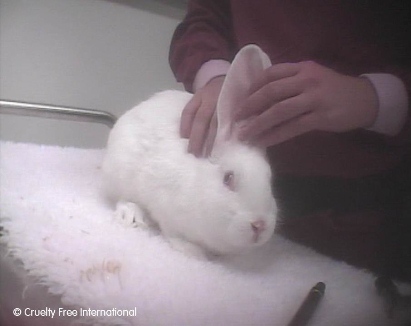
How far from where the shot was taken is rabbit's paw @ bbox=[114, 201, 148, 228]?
443mm

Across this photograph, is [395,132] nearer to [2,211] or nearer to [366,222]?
[366,222]

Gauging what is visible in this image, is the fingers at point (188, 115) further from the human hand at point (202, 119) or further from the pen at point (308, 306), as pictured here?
the pen at point (308, 306)

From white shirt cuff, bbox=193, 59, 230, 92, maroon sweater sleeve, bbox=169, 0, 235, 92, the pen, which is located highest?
maroon sweater sleeve, bbox=169, 0, 235, 92

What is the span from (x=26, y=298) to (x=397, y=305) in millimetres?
277

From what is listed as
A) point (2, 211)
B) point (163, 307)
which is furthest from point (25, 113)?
point (163, 307)

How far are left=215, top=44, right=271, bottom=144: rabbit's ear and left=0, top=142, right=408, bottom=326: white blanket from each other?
0.11 metres

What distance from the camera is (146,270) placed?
13.4 inches

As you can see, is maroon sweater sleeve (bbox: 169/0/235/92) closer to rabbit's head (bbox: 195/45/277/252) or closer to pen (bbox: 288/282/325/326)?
rabbit's head (bbox: 195/45/277/252)

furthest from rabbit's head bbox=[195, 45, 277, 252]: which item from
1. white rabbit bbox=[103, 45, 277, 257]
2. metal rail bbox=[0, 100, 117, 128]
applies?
metal rail bbox=[0, 100, 117, 128]

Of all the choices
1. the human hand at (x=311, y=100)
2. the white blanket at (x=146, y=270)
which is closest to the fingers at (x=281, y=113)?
the human hand at (x=311, y=100)

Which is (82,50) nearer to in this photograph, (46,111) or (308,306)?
(46,111)

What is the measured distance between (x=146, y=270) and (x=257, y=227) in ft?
0.34

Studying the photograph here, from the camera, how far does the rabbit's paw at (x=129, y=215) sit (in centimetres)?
44

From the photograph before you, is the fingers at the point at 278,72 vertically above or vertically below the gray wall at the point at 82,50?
below
